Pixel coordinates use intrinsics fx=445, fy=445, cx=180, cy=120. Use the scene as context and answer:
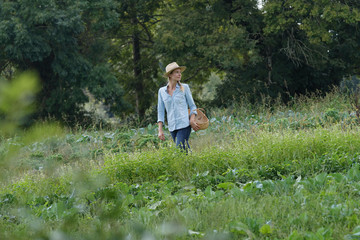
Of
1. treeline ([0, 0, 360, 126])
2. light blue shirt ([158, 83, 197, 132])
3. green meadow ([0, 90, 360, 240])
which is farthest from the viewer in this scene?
treeline ([0, 0, 360, 126])

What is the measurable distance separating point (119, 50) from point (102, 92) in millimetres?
6116

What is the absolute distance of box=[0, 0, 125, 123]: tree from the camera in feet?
48.0

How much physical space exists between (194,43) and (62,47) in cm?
491

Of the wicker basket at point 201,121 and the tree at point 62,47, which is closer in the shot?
the wicker basket at point 201,121

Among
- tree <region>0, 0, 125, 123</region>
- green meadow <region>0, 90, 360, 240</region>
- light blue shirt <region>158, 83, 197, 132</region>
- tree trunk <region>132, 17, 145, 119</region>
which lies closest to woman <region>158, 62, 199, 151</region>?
light blue shirt <region>158, 83, 197, 132</region>

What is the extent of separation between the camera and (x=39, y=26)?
1528 cm

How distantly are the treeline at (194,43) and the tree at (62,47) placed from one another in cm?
4

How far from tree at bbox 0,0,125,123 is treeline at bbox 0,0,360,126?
0.04 meters

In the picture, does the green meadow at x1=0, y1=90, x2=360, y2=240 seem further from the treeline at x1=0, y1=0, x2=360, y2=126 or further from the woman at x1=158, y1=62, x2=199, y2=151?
the treeline at x1=0, y1=0, x2=360, y2=126

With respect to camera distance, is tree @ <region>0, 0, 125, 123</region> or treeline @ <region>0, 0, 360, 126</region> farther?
treeline @ <region>0, 0, 360, 126</region>

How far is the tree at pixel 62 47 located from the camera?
576 inches

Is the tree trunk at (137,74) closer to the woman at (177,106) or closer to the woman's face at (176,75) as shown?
the woman at (177,106)

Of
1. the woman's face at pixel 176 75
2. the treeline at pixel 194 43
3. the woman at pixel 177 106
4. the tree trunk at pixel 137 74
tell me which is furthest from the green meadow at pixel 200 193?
the tree trunk at pixel 137 74

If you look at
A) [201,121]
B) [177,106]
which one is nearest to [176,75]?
[177,106]
